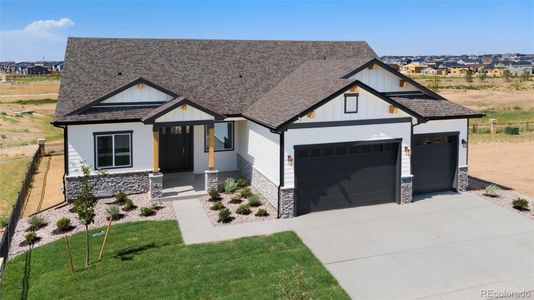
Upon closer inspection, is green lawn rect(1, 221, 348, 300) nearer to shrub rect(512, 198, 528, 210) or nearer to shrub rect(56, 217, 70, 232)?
shrub rect(56, 217, 70, 232)

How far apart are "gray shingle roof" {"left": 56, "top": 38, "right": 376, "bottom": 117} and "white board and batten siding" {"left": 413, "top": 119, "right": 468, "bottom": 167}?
735 centimetres

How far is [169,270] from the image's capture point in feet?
35.5

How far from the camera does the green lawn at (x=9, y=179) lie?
1734 centimetres

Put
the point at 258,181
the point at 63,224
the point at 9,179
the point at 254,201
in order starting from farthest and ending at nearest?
1. the point at 9,179
2. the point at 258,181
3. the point at 254,201
4. the point at 63,224

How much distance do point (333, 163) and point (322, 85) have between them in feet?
9.61

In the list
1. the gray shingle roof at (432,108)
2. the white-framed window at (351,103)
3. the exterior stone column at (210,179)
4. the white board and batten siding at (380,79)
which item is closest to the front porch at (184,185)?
the exterior stone column at (210,179)

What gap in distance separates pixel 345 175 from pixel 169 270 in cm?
734

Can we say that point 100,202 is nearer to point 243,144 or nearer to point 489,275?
point 243,144

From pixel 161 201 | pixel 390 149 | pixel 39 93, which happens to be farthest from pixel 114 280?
pixel 39 93

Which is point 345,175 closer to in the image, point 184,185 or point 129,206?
point 184,185

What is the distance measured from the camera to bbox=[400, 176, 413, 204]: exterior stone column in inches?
632

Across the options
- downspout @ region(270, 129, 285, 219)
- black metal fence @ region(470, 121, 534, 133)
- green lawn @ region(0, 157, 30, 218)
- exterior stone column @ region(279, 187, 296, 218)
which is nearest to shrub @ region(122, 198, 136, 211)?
green lawn @ region(0, 157, 30, 218)

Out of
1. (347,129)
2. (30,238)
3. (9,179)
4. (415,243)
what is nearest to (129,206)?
(30,238)

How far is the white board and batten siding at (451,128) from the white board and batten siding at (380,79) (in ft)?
6.52
